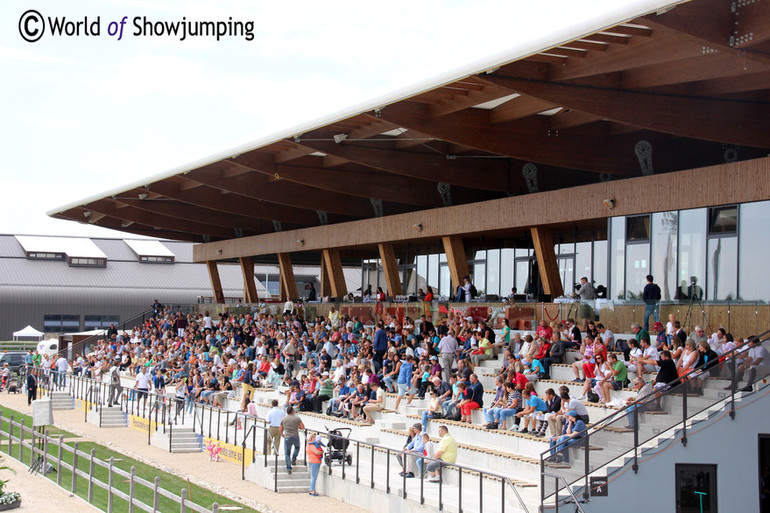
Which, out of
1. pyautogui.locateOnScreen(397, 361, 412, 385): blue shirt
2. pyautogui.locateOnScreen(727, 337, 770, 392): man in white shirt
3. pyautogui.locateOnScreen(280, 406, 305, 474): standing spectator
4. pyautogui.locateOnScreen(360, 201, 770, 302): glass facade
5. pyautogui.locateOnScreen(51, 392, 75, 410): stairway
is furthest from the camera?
pyautogui.locateOnScreen(51, 392, 75, 410): stairway

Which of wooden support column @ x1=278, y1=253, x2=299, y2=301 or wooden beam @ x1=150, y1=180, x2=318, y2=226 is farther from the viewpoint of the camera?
wooden support column @ x1=278, y1=253, x2=299, y2=301

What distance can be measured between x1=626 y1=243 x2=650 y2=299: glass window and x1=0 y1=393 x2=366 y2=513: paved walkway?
9858 mm

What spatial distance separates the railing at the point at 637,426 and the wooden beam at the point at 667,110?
21.0 ft

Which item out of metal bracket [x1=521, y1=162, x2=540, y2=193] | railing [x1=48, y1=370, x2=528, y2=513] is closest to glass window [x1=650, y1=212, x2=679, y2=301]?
metal bracket [x1=521, y1=162, x2=540, y2=193]

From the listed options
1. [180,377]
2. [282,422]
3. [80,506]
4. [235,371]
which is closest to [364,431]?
[282,422]

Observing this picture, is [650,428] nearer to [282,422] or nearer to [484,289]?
[282,422]

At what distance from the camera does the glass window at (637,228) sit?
22.7 meters

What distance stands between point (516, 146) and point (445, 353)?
249 inches

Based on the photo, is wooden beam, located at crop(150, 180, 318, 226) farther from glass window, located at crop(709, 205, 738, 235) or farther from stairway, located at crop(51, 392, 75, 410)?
glass window, located at crop(709, 205, 738, 235)

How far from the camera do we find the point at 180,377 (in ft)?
103

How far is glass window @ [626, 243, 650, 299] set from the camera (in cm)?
2278

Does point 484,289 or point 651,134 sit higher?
point 651,134

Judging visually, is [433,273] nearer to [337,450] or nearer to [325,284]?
[325,284]

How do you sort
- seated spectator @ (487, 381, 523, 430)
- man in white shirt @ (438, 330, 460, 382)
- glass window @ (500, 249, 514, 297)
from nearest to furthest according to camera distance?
seated spectator @ (487, 381, 523, 430) < man in white shirt @ (438, 330, 460, 382) < glass window @ (500, 249, 514, 297)
